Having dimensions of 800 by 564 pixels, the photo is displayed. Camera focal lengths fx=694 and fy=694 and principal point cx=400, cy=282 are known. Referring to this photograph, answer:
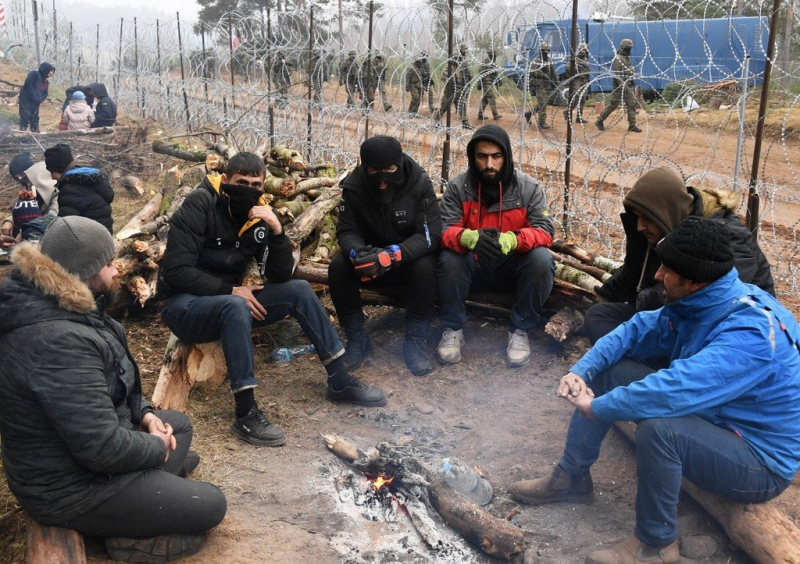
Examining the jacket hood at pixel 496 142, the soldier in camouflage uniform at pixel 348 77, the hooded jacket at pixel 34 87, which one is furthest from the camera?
the hooded jacket at pixel 34 87

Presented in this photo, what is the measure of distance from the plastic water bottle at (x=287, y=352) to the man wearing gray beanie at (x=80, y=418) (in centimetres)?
198

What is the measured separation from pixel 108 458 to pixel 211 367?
183 centimetres

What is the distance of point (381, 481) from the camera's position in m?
3.52

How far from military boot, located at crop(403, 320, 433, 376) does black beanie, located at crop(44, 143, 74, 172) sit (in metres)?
3.67

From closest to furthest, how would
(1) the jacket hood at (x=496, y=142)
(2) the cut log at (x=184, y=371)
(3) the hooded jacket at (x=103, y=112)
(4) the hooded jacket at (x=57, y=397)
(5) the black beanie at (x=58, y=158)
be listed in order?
1. (4) the hooded jacket at (x=57, y=397)
2. (2) the cut log at (x=184, y=371)
3. (1) the jacket hood at (x=496, y=142)
4. (5) the black beanie at (x=58, y=158)
5. (3) the hooded jacket at (x=103, y=112)

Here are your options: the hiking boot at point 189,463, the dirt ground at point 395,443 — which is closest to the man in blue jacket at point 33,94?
the dirt ground at point 395,443

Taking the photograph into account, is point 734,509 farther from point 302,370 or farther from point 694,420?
point 302,370

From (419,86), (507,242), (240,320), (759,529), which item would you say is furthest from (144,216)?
(419,86)

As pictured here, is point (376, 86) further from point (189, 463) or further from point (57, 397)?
point (57, 397)

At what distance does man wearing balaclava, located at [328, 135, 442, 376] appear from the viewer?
4668 mm

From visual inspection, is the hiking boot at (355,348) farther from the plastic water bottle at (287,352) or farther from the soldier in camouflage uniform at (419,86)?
the soldier in camouflage uniform at (419,86)

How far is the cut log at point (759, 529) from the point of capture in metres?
2.76

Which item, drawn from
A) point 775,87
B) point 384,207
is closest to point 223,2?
point 775,87

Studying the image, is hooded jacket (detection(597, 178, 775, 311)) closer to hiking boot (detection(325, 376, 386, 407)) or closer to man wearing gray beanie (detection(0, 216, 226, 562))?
hiking boot (detection(325, 376, 386, 407))
